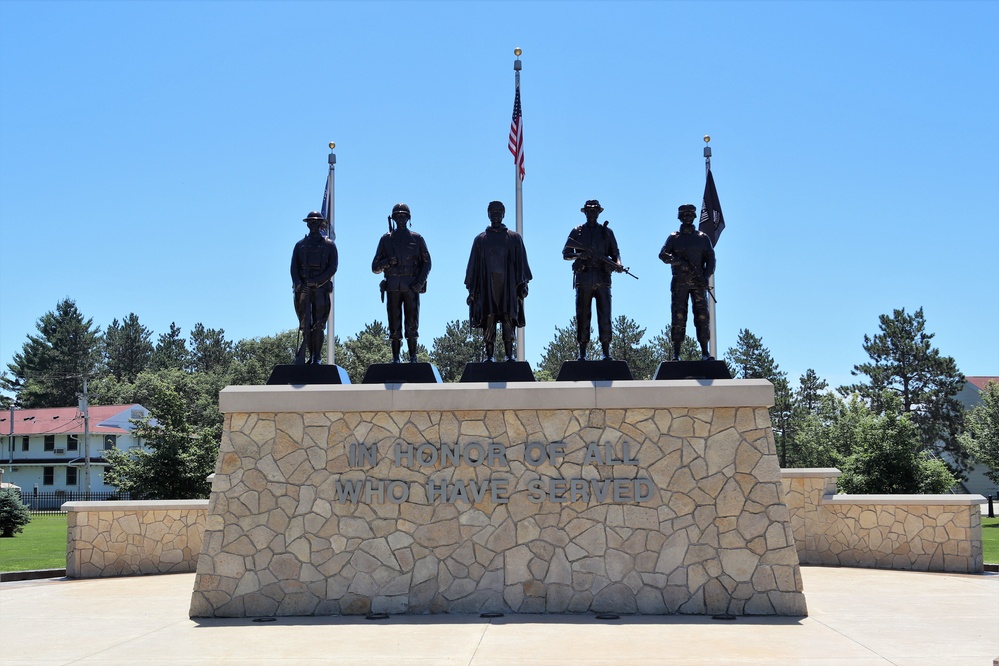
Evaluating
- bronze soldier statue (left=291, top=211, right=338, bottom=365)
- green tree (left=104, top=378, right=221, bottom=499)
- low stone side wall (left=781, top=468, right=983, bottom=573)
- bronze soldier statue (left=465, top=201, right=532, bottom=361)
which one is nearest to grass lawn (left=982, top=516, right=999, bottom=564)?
low stone side wall (left=781, top=468, right=983, bottom=573)

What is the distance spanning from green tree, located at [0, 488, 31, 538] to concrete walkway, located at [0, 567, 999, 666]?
39.9 feet

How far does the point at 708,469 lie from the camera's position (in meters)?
9.94

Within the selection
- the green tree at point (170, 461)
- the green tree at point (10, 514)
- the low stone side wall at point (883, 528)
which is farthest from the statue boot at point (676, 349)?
the green tree at point (10, 514)

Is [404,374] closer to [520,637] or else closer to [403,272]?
[403,272]

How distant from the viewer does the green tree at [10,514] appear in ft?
72.5

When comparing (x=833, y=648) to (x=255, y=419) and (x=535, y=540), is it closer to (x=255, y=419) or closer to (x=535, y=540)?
(x=535, y=540)

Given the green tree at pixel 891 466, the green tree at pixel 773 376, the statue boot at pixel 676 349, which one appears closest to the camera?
the statue boot at pixel 676 349

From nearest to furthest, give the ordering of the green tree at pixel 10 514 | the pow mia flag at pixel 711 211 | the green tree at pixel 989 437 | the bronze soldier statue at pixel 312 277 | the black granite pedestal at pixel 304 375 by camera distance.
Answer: the black granite pedestal at pixel 304 375 < the bronze soldier statue at pixel 312 277 < the pow mia flag at pixel 711 211 < the green tree at pixel 10 514 < the green tree at pixel 989 437

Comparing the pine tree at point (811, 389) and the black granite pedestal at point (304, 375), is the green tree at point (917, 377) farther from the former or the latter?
the black granite pedestal at point (304, 375)

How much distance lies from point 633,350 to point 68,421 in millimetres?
35857

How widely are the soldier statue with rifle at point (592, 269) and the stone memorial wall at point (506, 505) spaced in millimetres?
1232

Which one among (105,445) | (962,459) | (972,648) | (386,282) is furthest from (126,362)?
(972,648)

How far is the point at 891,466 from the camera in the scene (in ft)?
73.5

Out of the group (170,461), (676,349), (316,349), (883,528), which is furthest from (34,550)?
(883,528)
